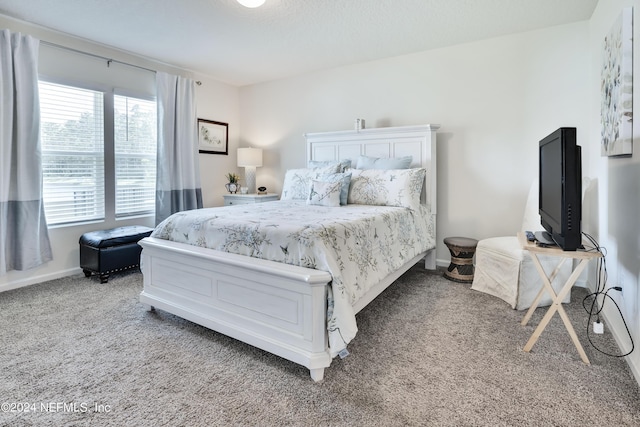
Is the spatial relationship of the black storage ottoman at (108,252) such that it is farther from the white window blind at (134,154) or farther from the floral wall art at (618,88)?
the floral wall art at (618,88)

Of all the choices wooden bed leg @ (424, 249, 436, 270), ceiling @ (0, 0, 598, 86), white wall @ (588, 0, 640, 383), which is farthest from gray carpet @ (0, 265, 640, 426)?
ceiling @ (0, 0, 598, 86)

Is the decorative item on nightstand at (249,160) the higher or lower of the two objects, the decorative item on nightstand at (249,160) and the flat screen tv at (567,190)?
the higher

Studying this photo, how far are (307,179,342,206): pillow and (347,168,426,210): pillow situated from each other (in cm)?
24

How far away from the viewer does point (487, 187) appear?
3.48m

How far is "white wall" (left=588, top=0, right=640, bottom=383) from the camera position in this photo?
177 cm

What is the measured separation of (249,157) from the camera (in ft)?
15.5

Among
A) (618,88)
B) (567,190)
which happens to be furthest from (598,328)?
(618,88)

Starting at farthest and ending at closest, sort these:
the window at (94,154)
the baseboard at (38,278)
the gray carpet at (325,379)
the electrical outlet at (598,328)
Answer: the window at (94,154)
the baseboard at (38,278)
the electrical outlet at (598,328)
the gray carpet at (325,379)

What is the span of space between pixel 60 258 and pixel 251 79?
319 centimetres

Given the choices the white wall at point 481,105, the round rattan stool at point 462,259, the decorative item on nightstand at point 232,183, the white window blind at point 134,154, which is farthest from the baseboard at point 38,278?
the round rattan stool at point 462,259

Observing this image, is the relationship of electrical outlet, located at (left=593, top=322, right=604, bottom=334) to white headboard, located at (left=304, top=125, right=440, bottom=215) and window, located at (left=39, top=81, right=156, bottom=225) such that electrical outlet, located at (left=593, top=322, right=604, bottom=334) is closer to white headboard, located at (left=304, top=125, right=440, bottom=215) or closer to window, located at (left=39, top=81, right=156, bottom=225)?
white headboard, located at (left=304, top=125, right=440, bottom=215)

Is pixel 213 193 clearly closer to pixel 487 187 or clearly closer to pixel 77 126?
pixel 77 126

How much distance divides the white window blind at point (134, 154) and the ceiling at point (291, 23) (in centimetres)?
62

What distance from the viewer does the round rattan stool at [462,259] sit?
3182 mm
